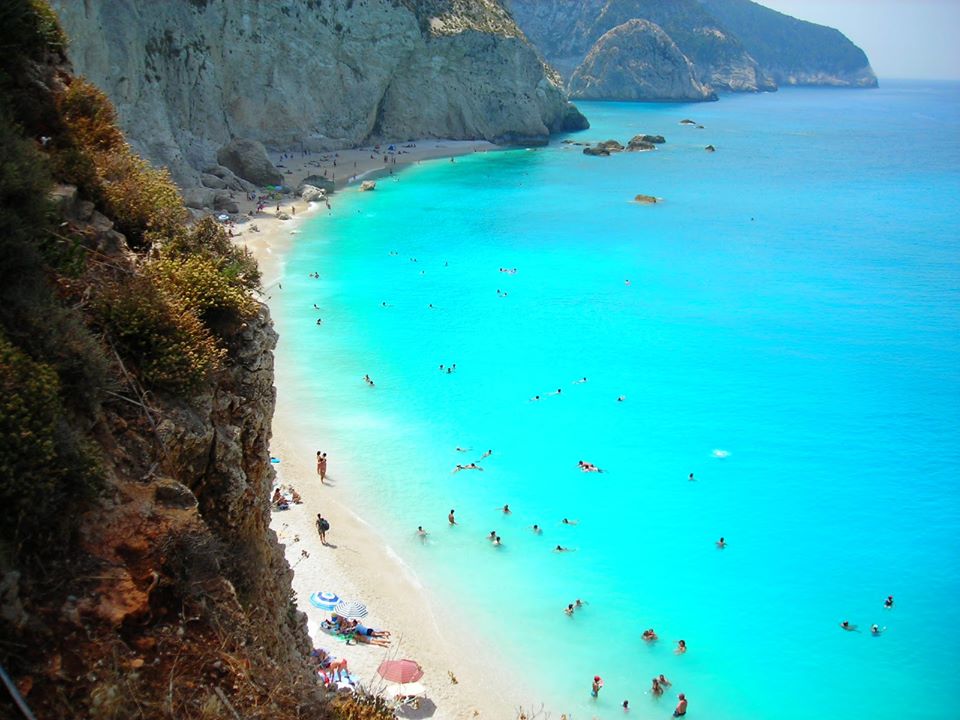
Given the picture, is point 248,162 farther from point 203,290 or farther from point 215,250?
point 203,290

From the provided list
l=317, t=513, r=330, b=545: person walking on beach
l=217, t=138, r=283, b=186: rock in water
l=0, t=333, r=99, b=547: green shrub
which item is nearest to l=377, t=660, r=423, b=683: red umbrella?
l=317, t=513, r=330, b=545: person walking on beach

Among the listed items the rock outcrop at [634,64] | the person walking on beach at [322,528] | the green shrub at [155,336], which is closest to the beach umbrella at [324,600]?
the person walking on beach at [322,528]

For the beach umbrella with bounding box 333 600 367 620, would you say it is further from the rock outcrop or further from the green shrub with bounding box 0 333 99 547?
the rock outcrop

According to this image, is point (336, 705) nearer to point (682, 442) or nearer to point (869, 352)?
point (682, 442)

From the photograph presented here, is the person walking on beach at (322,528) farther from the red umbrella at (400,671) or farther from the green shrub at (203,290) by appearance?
the green shrub at (203,290)

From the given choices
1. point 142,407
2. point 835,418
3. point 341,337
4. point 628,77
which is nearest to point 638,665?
point 142,407

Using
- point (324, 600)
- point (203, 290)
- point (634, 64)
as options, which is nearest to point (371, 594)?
point (324, 600)
